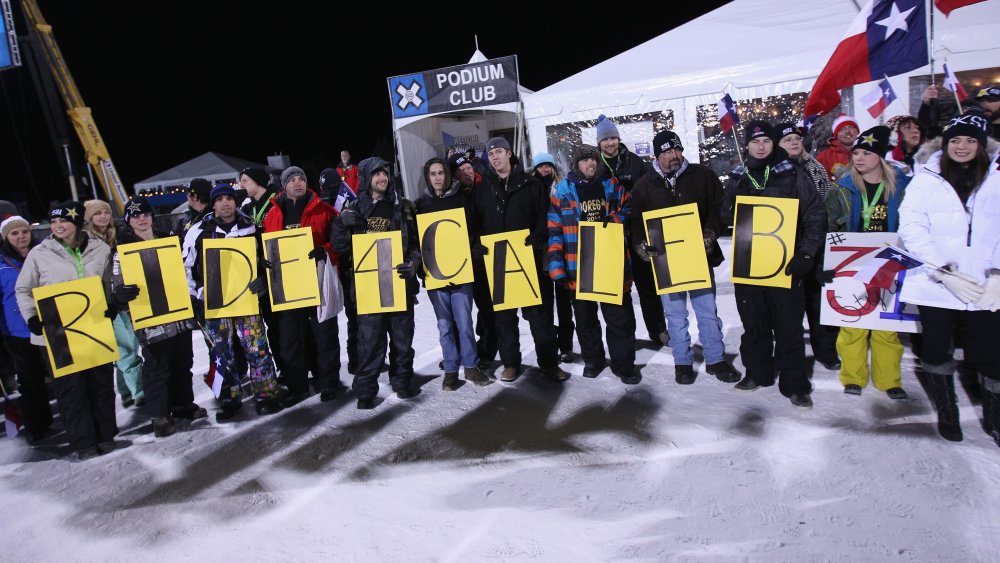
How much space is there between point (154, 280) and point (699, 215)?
411cm

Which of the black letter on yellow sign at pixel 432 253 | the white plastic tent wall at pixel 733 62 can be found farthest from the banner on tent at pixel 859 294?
the white plastic tent wall at pixel 733 62

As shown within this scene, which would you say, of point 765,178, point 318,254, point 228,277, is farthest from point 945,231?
point 228,277

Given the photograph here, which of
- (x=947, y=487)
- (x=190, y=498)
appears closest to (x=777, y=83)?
(x=947, y=487)

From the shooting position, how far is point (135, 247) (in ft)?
14.3

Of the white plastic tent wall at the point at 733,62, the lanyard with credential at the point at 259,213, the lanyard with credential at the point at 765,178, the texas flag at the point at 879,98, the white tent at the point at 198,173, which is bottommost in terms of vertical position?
the lanyard with credential at the point at 765,178

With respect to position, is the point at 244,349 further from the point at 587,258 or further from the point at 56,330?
the point at 587,258

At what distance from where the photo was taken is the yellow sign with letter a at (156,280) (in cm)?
433

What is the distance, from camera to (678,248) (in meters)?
4.33

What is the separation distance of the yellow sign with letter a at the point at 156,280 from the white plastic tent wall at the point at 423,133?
28.5 ft

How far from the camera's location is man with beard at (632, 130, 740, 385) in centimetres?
440

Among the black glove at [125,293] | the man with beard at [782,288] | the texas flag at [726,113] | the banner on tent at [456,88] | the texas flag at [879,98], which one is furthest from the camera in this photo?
the banner on tent at [456,88]

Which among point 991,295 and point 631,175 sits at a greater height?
point 631,175

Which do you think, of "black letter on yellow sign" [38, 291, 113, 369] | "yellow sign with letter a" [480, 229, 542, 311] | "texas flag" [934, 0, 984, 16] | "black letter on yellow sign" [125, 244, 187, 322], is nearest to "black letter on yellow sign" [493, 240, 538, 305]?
"yellow sign with letter a" [480, 229, 542, 311]

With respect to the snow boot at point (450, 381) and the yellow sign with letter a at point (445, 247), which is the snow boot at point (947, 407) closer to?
the yellow sign with letter a at point (445, 247)
